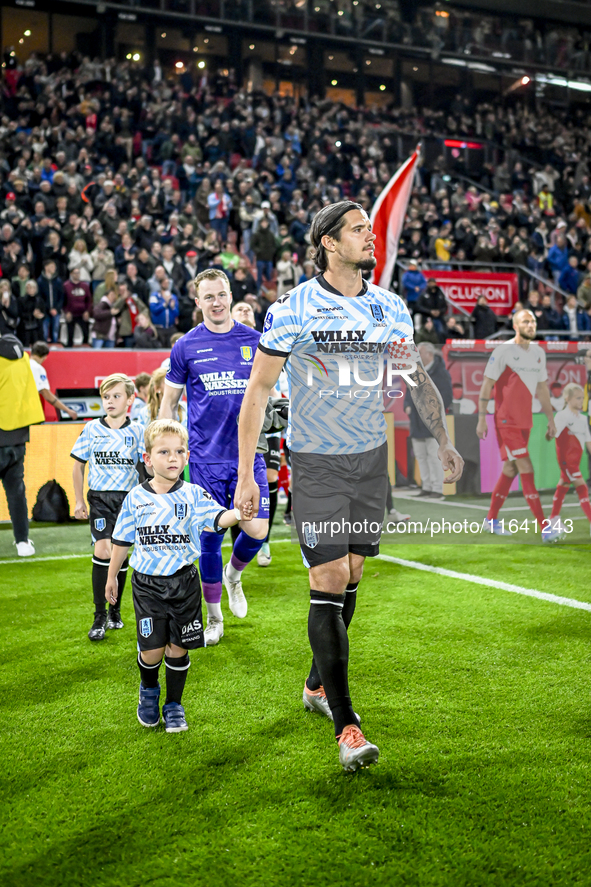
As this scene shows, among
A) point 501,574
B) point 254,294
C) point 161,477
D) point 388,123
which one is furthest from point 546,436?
point 388,123

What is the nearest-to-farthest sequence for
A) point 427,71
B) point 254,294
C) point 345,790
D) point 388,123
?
point 345,790 → point 254,294 → point 388,123 → point 427,71

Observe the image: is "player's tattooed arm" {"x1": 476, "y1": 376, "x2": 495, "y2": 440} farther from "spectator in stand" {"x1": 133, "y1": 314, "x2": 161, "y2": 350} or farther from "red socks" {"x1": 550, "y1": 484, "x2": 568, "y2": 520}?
"spectator in stand" {"x1": 133, "y1": 314, "x2": 161, "y2": 350}

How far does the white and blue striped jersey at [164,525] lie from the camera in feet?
11.4

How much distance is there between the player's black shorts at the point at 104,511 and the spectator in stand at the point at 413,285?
1283cm

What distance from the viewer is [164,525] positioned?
349 centimetres

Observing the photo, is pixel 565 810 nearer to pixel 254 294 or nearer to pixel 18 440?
pixel 18 440

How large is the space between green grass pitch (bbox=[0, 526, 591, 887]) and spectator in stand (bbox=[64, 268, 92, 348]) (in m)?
8.61

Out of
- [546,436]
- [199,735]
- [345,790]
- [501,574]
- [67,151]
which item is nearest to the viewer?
[345,790]

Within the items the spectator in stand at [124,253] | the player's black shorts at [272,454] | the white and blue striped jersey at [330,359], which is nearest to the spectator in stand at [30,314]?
the spectator in stand at [124,253]

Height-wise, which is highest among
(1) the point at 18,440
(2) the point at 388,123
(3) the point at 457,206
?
(2) the point at 388,123

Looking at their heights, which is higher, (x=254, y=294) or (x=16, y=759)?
(x=254, y=294)

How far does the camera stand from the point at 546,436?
7562 millimetres

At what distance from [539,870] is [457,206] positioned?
22.1m

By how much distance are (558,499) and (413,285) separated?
10.0 metres
